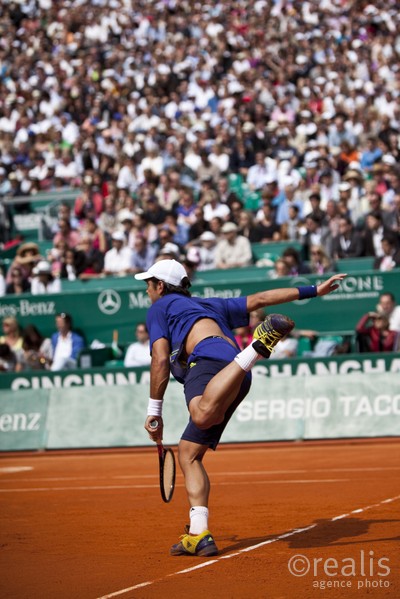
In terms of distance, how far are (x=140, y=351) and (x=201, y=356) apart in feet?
34.7

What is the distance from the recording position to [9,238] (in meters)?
25.4

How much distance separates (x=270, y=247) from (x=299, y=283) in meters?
2.56

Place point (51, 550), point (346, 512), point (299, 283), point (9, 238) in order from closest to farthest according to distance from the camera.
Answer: point (51, 550) → point (346, 512) → point (299, 283) → point (9, 238)

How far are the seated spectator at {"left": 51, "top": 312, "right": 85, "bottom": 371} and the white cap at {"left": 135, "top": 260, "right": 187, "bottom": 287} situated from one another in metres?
11.2

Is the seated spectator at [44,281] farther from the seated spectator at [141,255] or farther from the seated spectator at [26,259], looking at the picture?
the seated spectator at [141,255]

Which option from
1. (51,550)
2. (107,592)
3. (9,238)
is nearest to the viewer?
(107,592)

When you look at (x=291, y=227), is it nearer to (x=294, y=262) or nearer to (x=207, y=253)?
(x=207, y=253)

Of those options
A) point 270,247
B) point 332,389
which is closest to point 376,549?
point 332,389

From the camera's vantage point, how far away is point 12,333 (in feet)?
63.8

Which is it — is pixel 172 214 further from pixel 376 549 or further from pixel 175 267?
pixel 376 549

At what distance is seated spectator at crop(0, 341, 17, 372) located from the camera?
18845 mm

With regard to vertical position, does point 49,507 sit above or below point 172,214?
below

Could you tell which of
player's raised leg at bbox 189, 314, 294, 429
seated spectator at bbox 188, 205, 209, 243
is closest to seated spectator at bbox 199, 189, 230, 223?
seated spectator at bbox 188, 205, 209, 243

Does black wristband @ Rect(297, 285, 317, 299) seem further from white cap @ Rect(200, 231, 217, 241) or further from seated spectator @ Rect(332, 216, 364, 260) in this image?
white cap @ Rect(200, 231, 217, 241)
